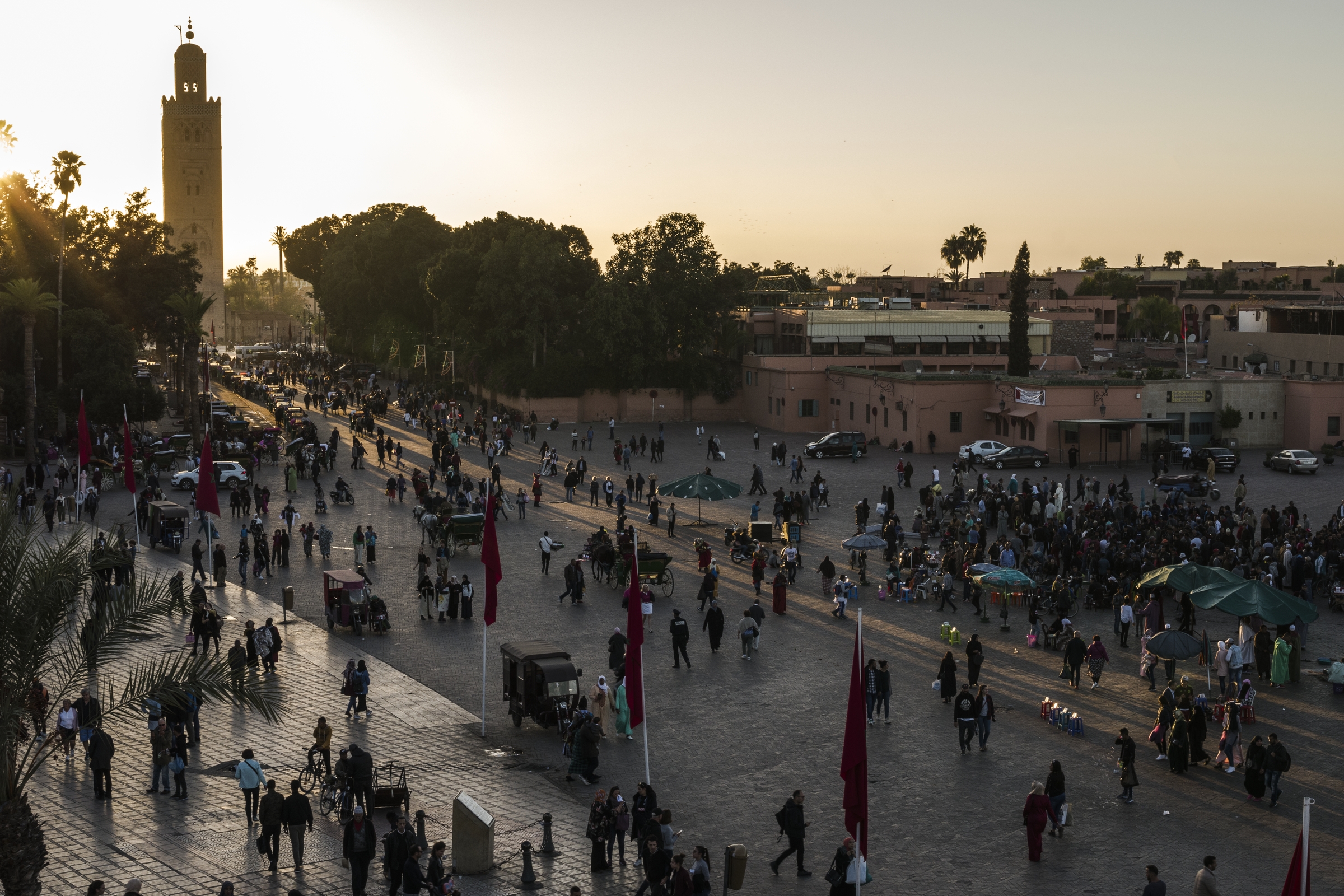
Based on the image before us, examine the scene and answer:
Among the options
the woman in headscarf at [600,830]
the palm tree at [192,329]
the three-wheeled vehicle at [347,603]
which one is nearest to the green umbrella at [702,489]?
the three-wheeled vehicle at [347,603]

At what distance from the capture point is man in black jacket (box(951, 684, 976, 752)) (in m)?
18.6

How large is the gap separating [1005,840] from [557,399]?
5398cm

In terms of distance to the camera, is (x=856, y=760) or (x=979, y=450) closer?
(x=856, y=760)

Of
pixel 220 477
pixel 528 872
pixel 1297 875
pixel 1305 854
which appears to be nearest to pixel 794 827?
pixel 528 872

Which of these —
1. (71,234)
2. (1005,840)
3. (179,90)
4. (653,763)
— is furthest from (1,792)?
(179,90)

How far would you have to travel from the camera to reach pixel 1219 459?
48.2 meters

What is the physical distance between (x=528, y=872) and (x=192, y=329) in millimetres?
46886

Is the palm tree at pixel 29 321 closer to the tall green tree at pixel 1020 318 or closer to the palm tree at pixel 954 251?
the tall green tree at pixel 1020 318

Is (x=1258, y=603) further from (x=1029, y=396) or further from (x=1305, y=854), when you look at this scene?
(x=1029, y=396)

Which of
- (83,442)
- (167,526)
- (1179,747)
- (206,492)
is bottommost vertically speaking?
(1179,747)

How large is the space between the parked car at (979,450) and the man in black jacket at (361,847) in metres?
38.7

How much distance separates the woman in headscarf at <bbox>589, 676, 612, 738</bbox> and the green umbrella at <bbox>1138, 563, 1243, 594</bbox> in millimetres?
10297

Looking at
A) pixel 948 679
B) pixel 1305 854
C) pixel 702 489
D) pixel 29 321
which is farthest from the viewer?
pixel 29 321

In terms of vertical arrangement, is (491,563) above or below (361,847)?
above
